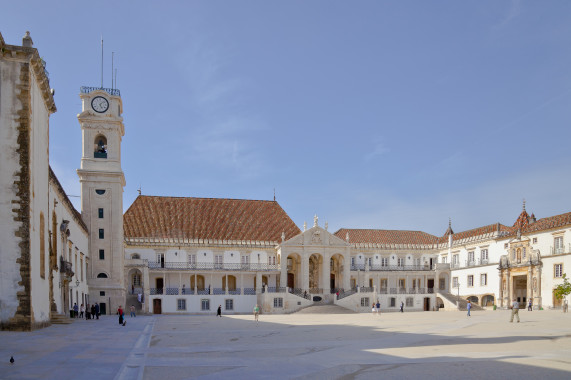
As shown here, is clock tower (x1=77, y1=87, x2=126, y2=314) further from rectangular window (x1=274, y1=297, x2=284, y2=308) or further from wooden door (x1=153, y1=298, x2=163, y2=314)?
rectangular window (x1=274, y1=297, x2=284, y2=308)

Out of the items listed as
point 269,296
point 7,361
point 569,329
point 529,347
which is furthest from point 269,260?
point 7,361

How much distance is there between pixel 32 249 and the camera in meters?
21.2

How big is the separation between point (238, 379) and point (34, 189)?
14694 millimetres

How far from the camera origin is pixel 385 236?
2530 inches

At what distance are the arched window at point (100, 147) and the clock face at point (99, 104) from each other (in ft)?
7.68

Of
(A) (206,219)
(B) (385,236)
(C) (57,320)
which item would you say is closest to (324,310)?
(A) (206,219)

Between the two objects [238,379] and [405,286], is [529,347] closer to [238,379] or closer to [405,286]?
[238,379]

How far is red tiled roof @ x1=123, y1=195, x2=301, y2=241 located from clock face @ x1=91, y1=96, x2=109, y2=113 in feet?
43.1

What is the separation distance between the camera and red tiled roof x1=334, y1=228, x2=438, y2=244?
62875mm

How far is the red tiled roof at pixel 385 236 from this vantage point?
62875 mm

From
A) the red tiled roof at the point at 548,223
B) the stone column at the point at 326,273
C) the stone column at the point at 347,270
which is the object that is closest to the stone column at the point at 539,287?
the red tiled roof at the point at 548,223

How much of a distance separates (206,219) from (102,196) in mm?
14123

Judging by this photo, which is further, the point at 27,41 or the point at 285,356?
the point at 27,41

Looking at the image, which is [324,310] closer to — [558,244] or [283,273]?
[283,273]
